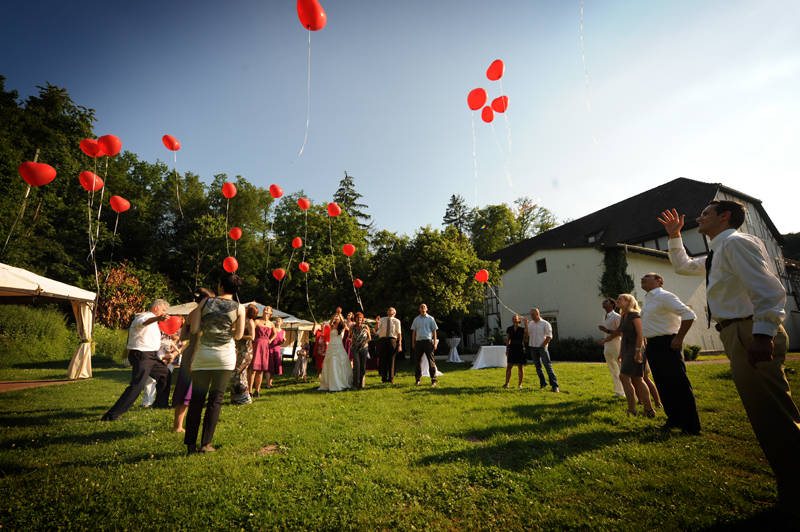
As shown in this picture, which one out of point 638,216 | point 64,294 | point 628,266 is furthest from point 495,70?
point 638,216

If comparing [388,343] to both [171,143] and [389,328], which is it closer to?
[389,328]

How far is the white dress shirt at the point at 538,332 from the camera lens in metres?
8.12

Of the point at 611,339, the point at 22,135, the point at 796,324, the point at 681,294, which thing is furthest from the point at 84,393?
the point at 796,324

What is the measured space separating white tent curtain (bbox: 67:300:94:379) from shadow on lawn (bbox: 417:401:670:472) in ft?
39.9

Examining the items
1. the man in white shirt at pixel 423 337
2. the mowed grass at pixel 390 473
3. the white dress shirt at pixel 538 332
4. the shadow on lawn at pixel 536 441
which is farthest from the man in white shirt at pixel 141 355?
the white dress shirt at pixel 538 332

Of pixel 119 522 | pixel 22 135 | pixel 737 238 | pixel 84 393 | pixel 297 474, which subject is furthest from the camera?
pixel 22 135

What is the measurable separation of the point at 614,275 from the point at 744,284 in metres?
17.0

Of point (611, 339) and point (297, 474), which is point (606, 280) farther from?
point (297, 474)

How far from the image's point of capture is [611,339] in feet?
21.0

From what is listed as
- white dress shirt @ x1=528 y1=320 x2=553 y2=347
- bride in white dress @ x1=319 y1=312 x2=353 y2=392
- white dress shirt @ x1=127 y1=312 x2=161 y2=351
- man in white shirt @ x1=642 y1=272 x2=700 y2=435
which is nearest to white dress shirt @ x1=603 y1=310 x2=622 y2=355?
white dress shirt @ x1=528 y1=320 x2=553 y2=347

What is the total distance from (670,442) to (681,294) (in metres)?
18.8

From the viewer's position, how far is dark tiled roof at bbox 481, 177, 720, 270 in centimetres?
1944

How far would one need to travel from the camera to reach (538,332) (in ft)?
27.0

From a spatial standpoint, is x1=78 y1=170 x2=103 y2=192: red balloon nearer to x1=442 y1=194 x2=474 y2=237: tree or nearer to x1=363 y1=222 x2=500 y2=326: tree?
x1=363 y1=222 x2=500 y2=326: tree
